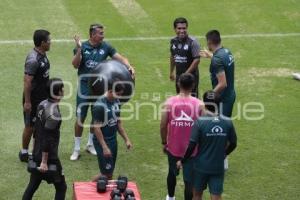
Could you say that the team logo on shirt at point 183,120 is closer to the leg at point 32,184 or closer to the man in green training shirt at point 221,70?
the man in green training shirt at point 221,70

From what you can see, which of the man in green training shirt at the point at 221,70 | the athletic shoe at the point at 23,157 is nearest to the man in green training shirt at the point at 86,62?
the athletic shoe at the point at 23,157

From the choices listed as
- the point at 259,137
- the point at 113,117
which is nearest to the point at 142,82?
the point at 259,137

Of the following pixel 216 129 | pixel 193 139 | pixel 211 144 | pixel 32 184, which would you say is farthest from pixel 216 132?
pixel 32 184

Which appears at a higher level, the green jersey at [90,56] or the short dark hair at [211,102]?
the green jersey at [90,56]

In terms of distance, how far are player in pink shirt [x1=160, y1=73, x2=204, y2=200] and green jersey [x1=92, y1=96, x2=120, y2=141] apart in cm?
67

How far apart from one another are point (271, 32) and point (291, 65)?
240 cm

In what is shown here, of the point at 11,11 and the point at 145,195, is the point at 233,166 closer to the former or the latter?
the point at 145,195

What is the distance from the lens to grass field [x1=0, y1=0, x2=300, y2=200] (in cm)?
1134

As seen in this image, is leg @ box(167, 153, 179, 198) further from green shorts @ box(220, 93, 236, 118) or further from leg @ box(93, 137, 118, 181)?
green shorts @ box(220, 93, 236, 118)

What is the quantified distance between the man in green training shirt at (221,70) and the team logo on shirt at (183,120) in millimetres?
1308

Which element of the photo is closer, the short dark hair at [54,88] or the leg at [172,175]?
the short dark hair at [54,88]

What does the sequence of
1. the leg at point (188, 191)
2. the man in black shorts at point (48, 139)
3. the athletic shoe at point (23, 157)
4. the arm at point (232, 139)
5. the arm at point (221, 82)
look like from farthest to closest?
the athletic shoe at point (23, 157), the arm at point (221, 82), the leg at point (188, 191), the man in black shorts at point (48, 139), the arm at point (232, 139)

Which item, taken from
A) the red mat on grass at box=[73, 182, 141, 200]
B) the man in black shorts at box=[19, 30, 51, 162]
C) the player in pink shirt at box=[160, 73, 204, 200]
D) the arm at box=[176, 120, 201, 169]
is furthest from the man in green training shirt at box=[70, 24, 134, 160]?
the arm at box=[176, 120, 201, 169]

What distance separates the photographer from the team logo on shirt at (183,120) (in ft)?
31.7
